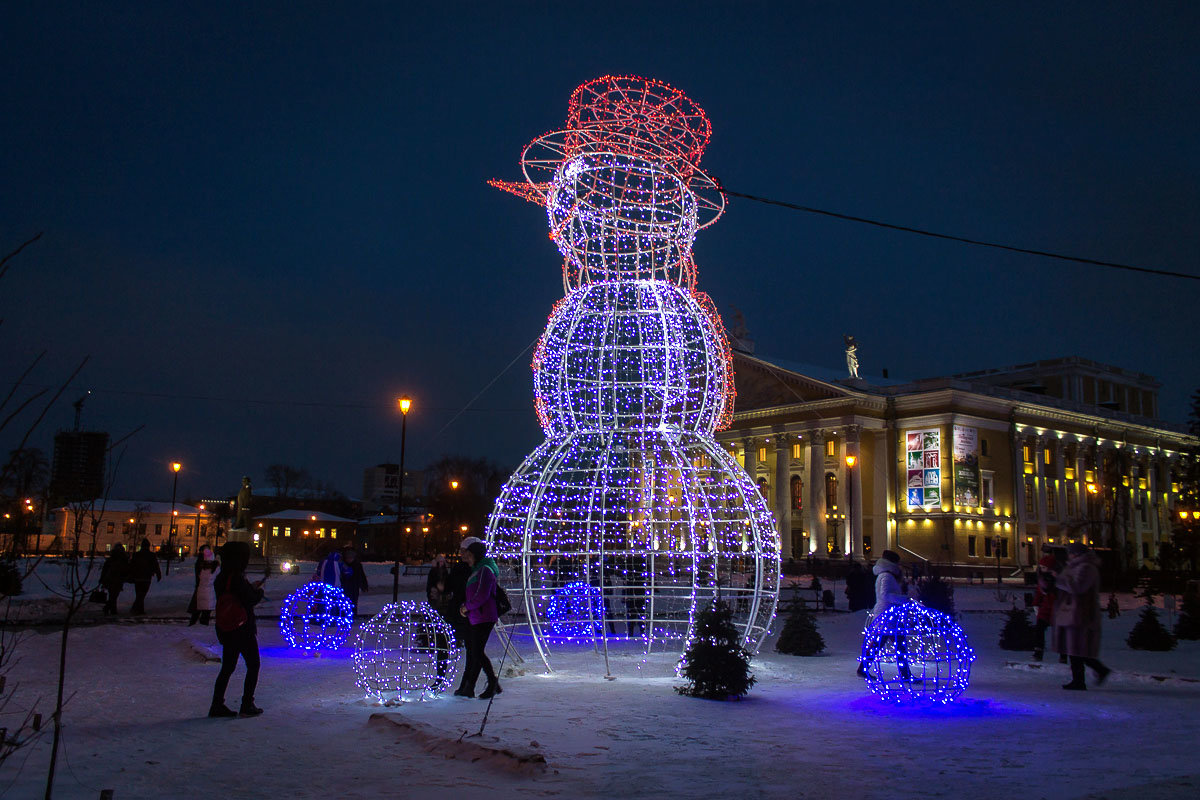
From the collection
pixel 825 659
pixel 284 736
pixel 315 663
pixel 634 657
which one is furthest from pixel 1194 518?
pixel 284 736

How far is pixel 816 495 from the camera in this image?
222ft

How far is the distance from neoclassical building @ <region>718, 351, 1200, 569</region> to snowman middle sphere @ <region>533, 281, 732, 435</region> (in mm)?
50250

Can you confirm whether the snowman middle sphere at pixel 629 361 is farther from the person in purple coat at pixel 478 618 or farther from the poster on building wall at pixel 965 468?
the poster on building wall at pixel 965 468

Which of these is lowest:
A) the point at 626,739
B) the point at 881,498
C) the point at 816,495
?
the point at 626,739

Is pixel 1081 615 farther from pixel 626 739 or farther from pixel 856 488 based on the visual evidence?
pixel 856 488

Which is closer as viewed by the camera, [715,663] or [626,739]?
[626,739]

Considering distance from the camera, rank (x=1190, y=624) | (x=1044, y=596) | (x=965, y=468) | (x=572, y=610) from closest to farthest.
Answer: (x=572, y=610)
(x=1044, y=596)
(x=1190, y=624)
(x=965, y=468)

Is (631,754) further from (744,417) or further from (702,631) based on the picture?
(744,417)

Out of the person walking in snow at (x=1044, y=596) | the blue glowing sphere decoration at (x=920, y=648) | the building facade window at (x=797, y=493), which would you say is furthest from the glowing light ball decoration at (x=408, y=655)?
the building facade window at (x=797, y=493)

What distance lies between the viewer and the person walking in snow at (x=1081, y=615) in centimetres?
1072

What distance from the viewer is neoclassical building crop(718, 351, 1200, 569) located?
62.9m

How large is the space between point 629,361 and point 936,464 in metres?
55.5

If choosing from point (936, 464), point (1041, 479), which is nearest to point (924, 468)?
point (936, 464)

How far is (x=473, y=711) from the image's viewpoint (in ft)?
29.1
